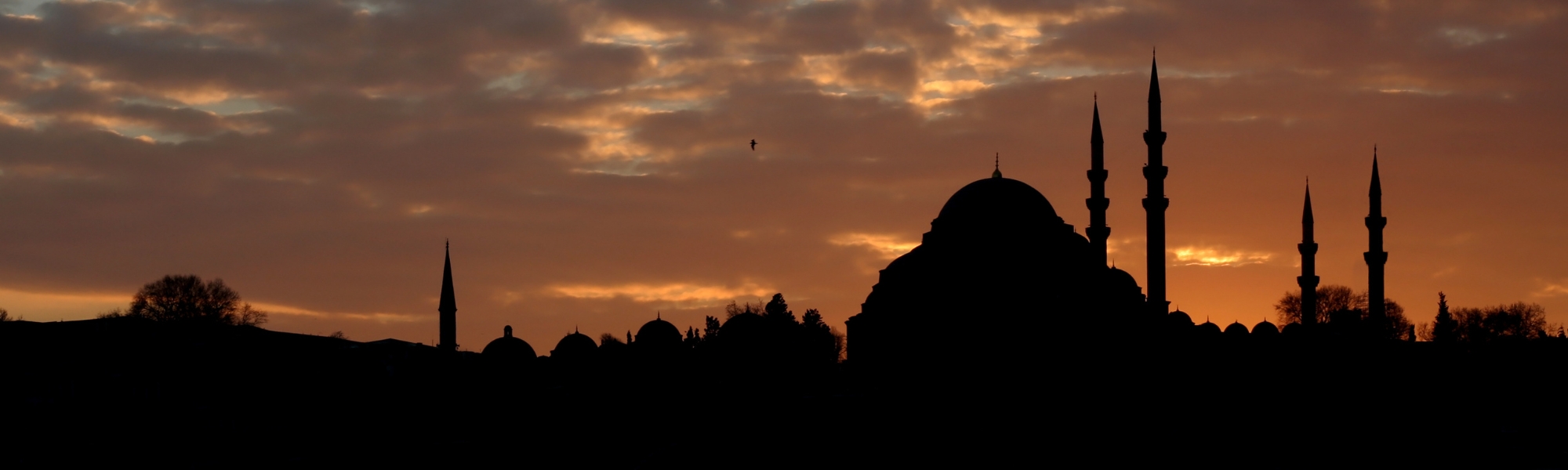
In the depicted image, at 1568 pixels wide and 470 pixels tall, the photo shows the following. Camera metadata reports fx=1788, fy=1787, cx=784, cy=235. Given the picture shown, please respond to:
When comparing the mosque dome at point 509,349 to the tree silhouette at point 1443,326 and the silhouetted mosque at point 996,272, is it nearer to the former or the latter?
the silhouetted mosque at point 996,272

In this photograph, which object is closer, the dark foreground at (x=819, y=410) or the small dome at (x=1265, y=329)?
the dark foreground at (x=819, y=410)

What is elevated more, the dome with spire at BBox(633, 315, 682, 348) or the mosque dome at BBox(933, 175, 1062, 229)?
the mosque dome at BBox(933, 175, 1062, 229)

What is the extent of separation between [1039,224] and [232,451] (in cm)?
2209

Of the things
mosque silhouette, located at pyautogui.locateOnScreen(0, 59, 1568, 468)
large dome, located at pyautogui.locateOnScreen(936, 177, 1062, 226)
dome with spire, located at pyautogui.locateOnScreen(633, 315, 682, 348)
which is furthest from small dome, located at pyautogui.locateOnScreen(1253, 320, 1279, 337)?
dome with spire, located at pyautogui.locateOnScreen(633, 315, 682, 348)

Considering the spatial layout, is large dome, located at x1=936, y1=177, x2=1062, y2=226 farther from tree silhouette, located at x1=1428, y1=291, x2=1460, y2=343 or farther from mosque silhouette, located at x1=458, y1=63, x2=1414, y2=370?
tree silhouette, located at x1=1428, y1=291, x2=1460, y2=343

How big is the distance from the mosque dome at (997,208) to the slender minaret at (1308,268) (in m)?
11.2

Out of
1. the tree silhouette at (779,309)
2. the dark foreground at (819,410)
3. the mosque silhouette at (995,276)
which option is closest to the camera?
the dark foreground at (819,410)

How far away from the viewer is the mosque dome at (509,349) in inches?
1969

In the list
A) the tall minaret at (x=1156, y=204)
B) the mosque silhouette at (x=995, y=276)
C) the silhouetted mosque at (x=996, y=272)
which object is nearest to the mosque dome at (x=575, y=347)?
the mosque silhouette at (x=995, y=276)

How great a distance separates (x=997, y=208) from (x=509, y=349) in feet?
46.6

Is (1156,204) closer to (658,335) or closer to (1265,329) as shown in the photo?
(1265,329)

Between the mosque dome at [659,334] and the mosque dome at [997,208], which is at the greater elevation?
the mosque dome at [997,208]

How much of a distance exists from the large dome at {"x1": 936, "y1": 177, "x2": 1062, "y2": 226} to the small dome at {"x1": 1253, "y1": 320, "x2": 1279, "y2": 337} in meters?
8.12

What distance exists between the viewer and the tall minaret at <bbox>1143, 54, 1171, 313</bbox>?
49219 mm
